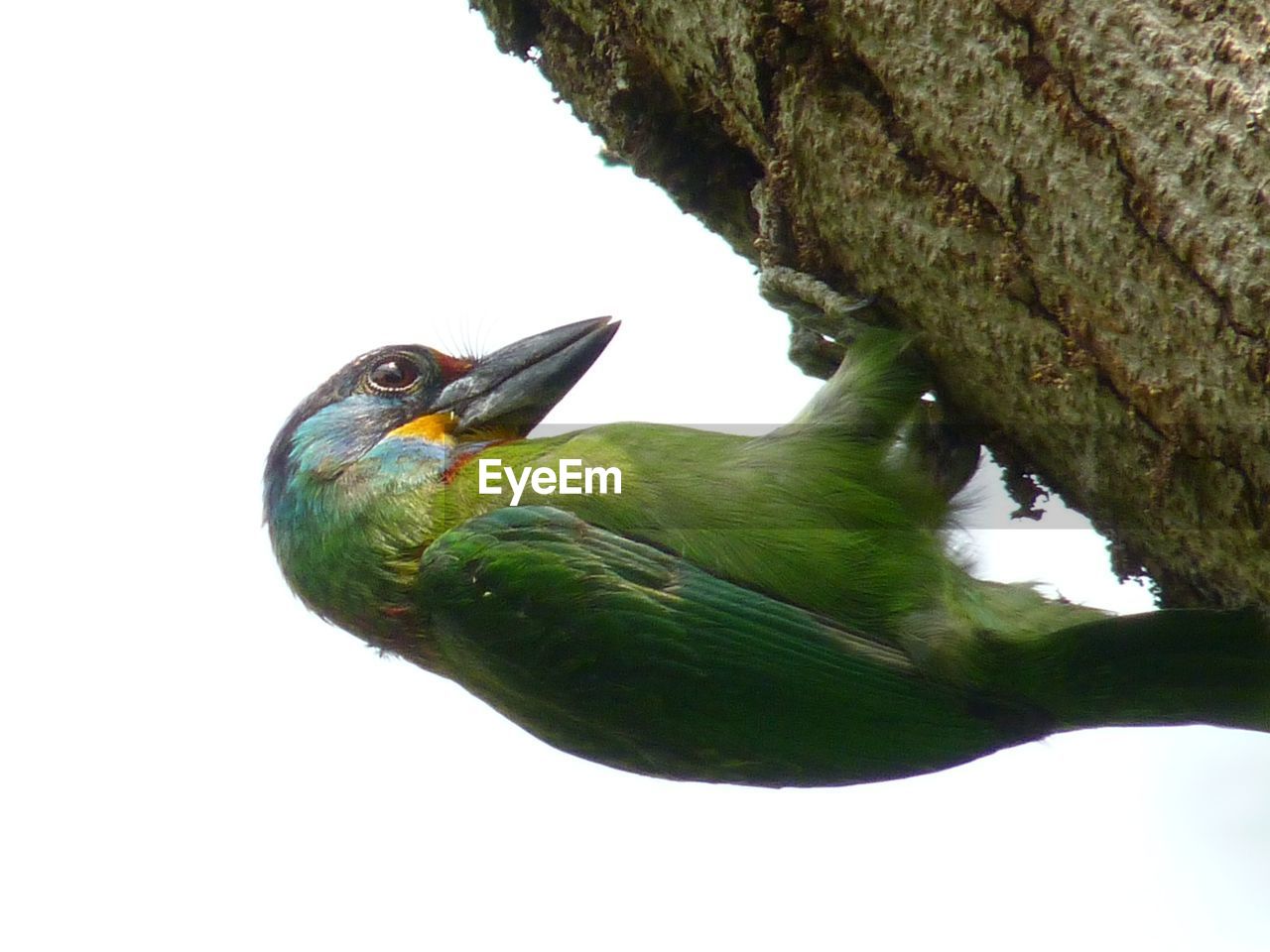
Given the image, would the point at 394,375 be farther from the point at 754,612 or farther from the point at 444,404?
the point at 754,612

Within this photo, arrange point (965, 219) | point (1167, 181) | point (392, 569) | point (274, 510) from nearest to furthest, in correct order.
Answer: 1. point (1167, 181)
2. point (965, 219)
3. point (392, 569)
4. point (274, 510)

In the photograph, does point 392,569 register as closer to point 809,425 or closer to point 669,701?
point 669,701

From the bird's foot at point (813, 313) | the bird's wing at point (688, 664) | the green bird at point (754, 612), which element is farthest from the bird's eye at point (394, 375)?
the bird's foot at point (813, 313)

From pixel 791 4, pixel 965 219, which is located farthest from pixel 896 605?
pixel 791 4

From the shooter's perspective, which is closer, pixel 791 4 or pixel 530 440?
pixel 791 4

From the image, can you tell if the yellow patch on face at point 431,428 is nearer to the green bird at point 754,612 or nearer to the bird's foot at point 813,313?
the green bird at point 754,612

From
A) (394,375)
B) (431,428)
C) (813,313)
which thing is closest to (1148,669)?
(813,313)

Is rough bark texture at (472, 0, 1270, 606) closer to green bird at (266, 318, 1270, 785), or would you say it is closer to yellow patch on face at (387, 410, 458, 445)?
green bird at (266, 318, 1270, 785)
